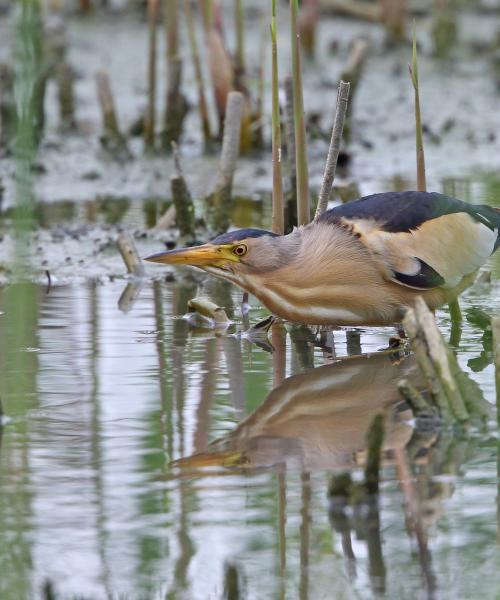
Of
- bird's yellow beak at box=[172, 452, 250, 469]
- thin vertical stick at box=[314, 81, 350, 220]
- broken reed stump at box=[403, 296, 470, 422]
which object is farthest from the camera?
thin vertical stick at box=[314, 81, 350, 220]

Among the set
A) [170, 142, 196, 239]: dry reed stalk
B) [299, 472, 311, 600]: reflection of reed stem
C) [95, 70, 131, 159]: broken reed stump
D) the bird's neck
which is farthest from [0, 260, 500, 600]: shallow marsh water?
[95, 70, 131, 159]: broken reed stump

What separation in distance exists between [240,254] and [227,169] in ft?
6.06

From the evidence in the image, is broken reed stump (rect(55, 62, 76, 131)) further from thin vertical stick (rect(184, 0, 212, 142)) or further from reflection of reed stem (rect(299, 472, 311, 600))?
reflection of reed stem (rect(299, 472, 311, 600))

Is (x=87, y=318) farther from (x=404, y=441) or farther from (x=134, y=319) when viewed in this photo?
(x=404, y=441)

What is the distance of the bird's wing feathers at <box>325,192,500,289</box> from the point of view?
4.45 metres

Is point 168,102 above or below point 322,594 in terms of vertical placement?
above

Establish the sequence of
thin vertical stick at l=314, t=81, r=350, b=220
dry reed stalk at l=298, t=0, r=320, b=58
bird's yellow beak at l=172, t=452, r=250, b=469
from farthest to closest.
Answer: dry reed stalk at l=298, t=0, r=320, b=58 → thin vertical stick at l=314, t=81, r=350, b=220 → bird's yellow beak at l=172, t=452, r=250, b=469

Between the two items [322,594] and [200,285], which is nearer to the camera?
[322,594]

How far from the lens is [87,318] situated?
5.10m

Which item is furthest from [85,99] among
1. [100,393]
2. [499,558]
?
[499,558]

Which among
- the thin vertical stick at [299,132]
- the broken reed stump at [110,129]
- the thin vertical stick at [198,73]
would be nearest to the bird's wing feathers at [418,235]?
the thin vertical stick at [299,132]

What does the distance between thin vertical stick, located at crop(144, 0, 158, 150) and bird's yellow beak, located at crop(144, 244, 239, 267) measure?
12.6 feet

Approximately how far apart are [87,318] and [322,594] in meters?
2.75

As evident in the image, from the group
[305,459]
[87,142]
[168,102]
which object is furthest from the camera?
[87,142]
